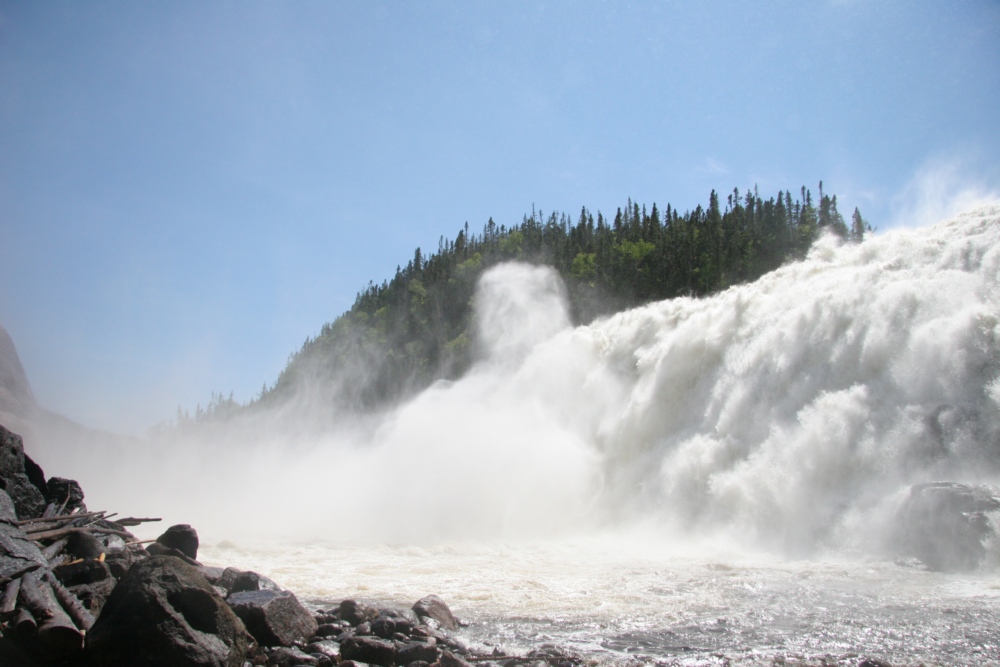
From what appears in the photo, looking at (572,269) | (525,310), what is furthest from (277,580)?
(572,269)

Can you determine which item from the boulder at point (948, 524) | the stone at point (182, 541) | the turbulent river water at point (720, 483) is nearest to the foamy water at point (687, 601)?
the turbulent river water at point (720, 483)

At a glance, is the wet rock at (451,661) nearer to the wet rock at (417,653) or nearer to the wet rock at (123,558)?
the wet rock at (417,653)

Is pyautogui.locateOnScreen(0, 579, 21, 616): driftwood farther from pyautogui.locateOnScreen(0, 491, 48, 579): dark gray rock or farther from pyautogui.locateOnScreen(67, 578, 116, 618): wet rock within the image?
pyautogui.locateOnScreen(67, 578, 116, 618): wet rock

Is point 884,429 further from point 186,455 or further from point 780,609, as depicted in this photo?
point 186,455

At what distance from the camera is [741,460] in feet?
65.1

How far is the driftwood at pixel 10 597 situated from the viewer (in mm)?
7457

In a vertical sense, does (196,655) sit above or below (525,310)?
below

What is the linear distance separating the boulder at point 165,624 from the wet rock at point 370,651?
1.34m

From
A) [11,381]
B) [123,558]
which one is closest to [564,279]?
[11,381]

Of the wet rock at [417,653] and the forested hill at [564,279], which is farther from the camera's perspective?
the forested hill at [564,279]

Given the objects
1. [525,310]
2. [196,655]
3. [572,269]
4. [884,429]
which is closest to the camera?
[196,655]

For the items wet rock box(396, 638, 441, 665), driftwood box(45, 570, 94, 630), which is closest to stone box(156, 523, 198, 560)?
driftwood box(45, 570, 94, 630)

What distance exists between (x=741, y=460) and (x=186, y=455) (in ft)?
253

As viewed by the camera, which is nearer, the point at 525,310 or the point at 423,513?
the point at 423,513
